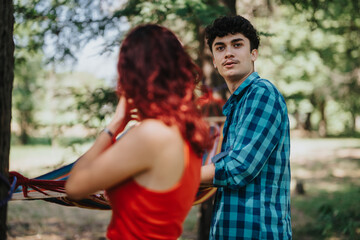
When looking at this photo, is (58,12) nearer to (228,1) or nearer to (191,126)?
(228,1)

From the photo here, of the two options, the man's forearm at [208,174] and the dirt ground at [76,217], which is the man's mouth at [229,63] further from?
the dirt ground at [76,217]

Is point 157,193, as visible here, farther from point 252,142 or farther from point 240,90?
point 240,90

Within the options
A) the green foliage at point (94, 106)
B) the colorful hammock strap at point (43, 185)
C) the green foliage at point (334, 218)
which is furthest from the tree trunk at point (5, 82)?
the green foliage at point (334, 218)

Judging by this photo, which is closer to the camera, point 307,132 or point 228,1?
point 228,1

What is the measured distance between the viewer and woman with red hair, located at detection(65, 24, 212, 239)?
40.2 inches

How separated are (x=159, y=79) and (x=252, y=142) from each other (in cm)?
60

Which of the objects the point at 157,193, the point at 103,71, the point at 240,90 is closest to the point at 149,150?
the point at 157,193

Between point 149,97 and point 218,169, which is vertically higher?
point 149,97

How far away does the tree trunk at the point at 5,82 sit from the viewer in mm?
1488

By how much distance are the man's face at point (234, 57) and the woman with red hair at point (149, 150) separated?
67 centimetres

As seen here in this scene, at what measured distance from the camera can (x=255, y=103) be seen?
154cm

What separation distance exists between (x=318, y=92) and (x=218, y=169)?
19.2 m

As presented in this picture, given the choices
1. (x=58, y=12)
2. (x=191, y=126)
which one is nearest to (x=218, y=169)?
(x=191, y=126)

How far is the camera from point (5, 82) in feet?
5.03
